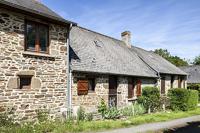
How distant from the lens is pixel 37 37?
1305 centimetres

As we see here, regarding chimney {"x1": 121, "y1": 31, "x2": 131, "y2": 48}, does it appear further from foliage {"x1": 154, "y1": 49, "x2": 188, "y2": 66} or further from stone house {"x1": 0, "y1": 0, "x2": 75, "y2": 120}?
foliage {"x1": 154, "y1": 49, "x2": 188, "y2": 66}

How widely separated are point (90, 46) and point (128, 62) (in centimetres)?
430

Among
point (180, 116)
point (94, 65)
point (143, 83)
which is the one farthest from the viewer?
point (143, 83)

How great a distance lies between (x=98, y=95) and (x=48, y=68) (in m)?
4.43

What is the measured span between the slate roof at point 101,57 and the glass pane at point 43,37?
2108 mm

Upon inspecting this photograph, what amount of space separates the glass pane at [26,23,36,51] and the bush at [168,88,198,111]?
13.5m

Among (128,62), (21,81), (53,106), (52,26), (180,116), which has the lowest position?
(180,116)

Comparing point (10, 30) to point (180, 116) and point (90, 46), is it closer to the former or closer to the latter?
point (90, 46)

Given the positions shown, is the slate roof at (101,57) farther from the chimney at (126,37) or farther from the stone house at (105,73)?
the chimney at (126,37)

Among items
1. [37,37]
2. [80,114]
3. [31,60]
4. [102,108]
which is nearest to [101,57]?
[102,108]

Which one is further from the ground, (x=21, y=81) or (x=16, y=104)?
(x=21, y=81)

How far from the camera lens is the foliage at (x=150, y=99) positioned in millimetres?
20172

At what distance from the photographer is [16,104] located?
1177 cm

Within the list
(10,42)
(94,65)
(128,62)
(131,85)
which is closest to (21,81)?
(10,42)
